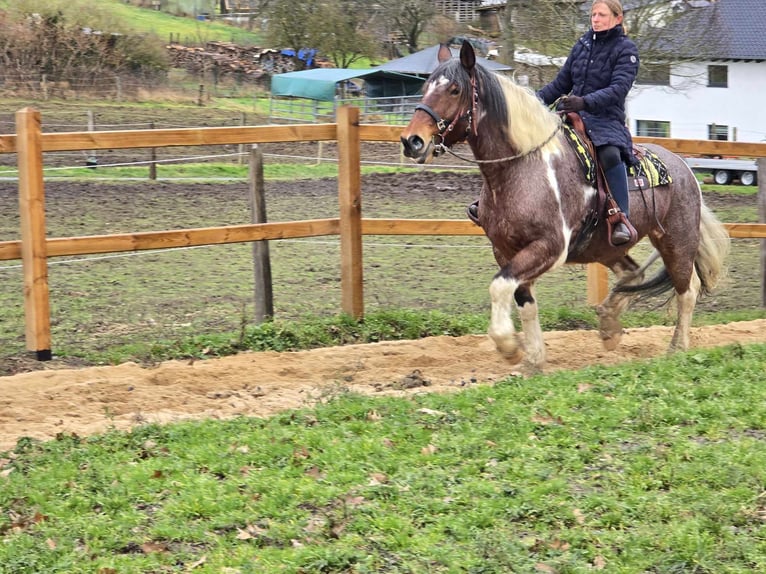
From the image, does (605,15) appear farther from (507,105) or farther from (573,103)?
(507,105)

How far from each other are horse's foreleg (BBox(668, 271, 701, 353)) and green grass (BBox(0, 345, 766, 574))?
2.10 metres

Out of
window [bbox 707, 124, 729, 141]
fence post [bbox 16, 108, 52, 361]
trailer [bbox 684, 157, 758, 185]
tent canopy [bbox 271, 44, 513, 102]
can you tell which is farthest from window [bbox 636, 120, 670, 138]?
fence post [bbox 16, 108, 52, 361]

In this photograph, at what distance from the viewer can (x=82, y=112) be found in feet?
92.0

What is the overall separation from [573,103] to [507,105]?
53cm

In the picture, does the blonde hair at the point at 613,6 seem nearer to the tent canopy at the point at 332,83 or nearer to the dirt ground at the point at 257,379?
the dirt ground at the point at 257,379

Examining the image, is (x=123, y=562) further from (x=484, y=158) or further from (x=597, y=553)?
(x=484, y=158)

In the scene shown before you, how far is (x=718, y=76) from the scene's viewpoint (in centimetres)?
3966

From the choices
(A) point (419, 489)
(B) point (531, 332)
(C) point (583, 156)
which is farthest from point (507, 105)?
(A) point (419, 489)

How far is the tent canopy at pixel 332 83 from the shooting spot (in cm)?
3897

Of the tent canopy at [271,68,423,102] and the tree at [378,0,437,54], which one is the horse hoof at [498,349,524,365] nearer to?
the tent canopy at [271,68,423,102]

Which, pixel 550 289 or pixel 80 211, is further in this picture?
pixel 80 211

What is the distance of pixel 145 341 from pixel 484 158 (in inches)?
131

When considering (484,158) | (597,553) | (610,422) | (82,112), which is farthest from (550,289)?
(82,112)

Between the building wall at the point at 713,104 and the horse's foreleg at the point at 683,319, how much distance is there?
102 ft
